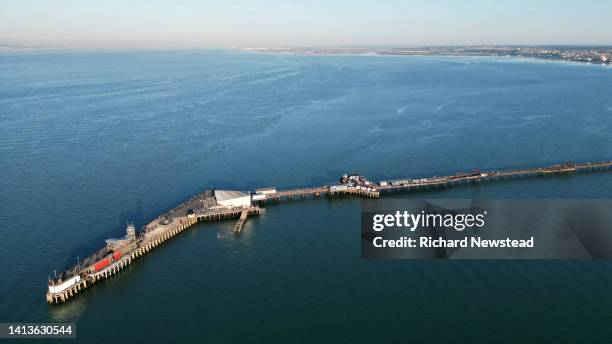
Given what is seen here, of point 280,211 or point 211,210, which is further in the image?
point 280,211

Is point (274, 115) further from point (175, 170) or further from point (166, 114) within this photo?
point (175, 170)

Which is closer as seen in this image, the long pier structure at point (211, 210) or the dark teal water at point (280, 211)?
the dark teal water at point (280, 211)

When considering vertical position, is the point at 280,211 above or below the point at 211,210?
below

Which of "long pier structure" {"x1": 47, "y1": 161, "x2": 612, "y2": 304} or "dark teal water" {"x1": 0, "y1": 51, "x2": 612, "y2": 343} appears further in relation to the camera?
→ "long pier structure" {"x1": 47, "y1": 161, "x2": 612, "y2": 304}
